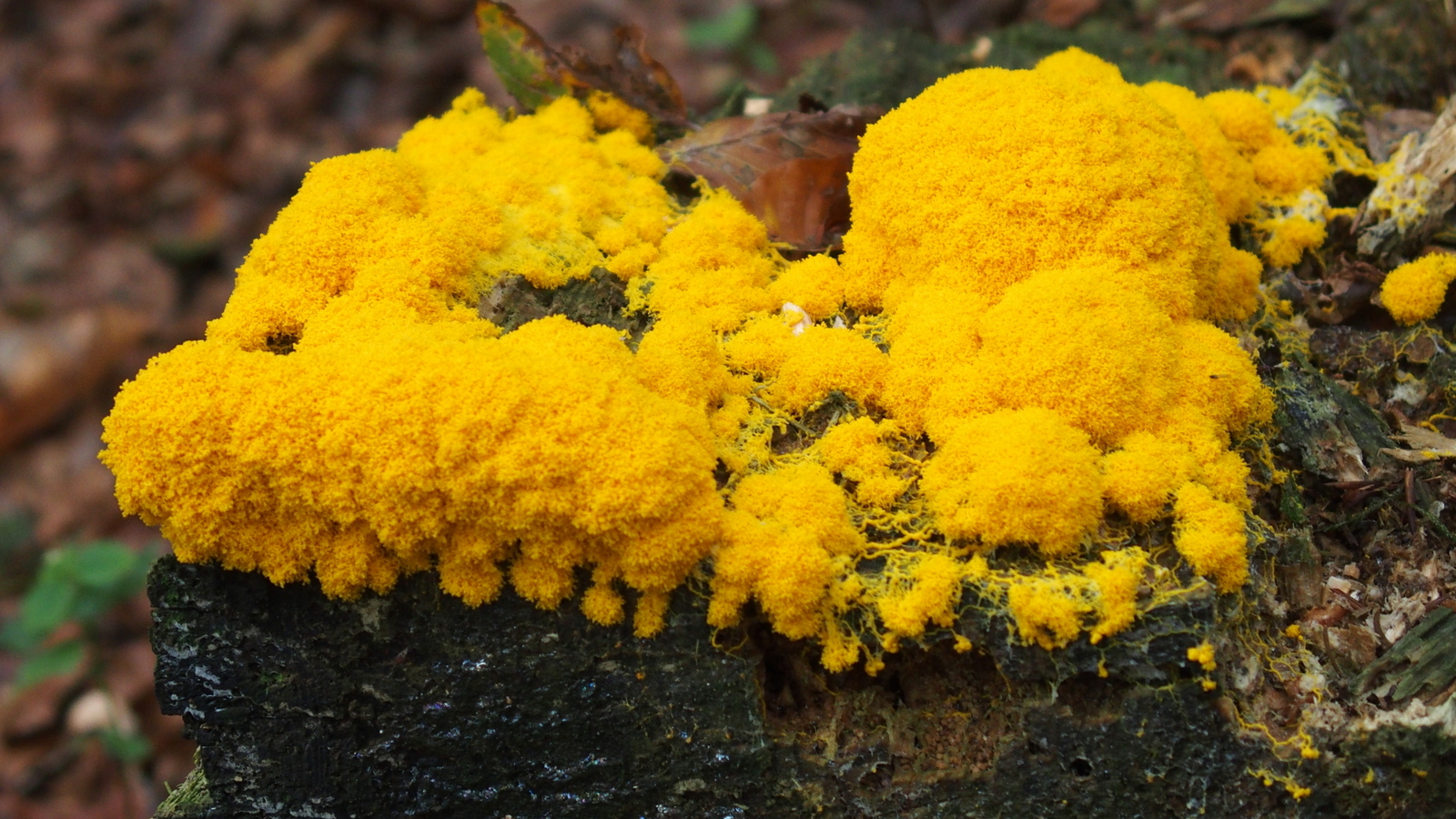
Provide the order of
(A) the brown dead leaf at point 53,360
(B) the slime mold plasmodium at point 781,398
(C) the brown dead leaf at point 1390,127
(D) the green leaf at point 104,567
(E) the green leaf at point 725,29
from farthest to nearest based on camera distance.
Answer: (E) the green leaf at point 725,29
(A) the brown dead leaf at point 53,360
(D) the green leaf at point 104,567
(C) the brown dead leaf at point 1390,127
(B) the slime mold plasmodium at point 781,398

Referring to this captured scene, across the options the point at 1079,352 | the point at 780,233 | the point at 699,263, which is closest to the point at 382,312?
the point at 699,263

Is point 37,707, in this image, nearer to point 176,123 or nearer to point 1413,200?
point 176,123

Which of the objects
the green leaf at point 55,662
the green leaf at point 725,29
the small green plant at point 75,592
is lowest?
the green leaf at point 55,662

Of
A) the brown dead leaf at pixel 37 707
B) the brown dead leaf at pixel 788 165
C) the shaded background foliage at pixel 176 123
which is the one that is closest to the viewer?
the brown dead leaf at pixel 788 165

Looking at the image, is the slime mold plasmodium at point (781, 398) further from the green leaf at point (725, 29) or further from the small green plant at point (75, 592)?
the green leaf at point (725, 29)

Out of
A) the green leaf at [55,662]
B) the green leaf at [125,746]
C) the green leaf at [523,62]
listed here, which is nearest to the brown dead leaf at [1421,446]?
the green leaf at [523,62]

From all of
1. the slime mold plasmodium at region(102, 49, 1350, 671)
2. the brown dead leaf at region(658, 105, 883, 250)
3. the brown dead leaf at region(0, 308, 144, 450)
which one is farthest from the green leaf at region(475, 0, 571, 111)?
the brown dead leaf at region(0, 308, 144, 450)
